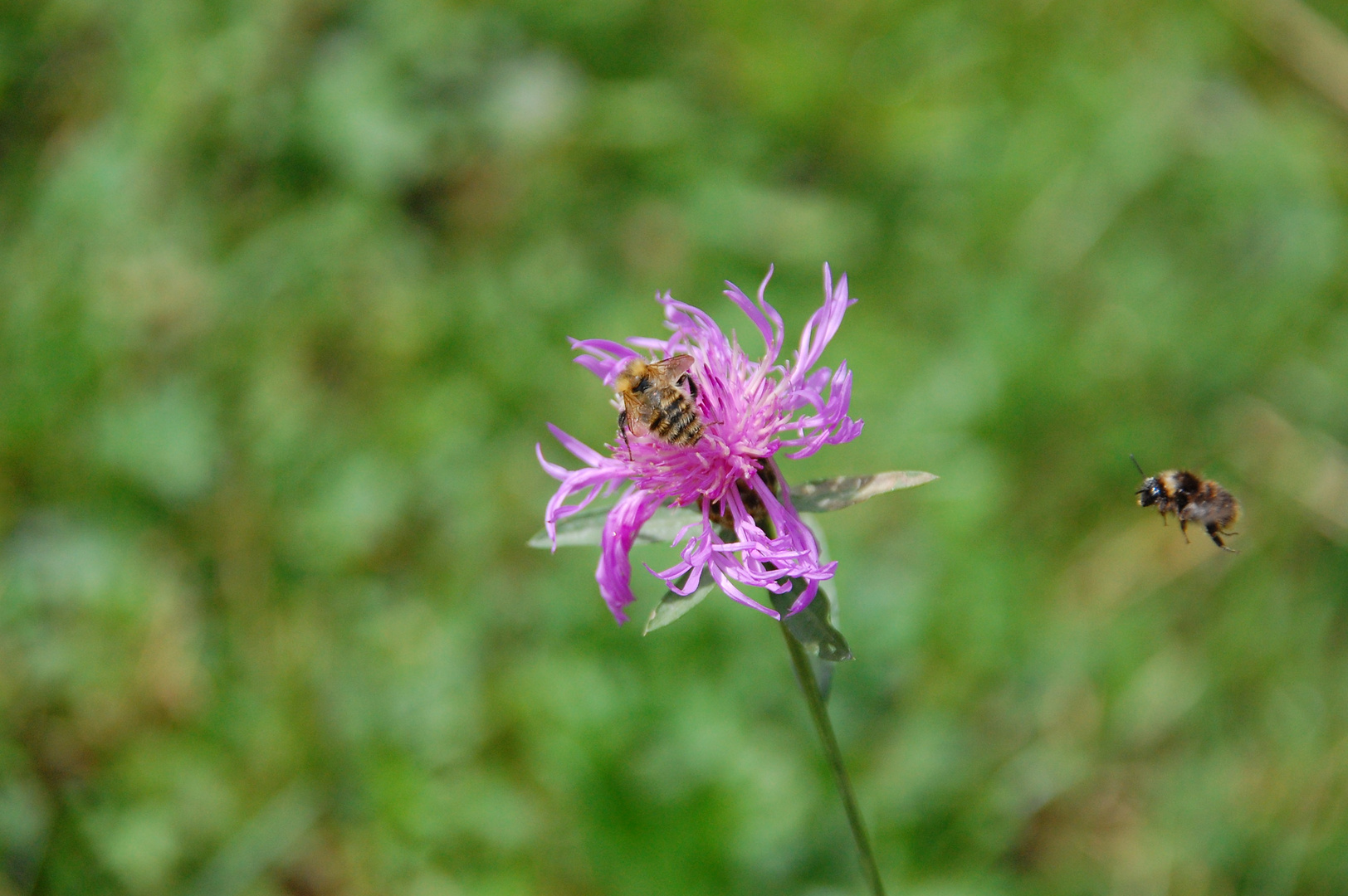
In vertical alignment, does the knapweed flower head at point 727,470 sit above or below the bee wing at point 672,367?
below

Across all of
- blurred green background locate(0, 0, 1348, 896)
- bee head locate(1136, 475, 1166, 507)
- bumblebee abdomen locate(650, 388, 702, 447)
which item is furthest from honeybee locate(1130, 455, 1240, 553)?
blurred green background locate(0, 0, 1348, 896)

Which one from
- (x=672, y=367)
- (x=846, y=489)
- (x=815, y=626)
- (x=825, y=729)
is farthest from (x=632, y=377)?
(x=825, y=729)

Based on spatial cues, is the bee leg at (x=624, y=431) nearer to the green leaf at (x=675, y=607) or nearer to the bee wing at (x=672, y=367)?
the bee wing at (x=672, y=367)

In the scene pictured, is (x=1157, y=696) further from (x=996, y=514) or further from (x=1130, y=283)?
(x=1130, y=283)

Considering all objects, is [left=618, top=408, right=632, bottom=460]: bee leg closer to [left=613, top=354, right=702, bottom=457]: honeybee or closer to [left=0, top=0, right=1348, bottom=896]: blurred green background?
[left=613, top=354, right=702, bottom=457]: honeybee

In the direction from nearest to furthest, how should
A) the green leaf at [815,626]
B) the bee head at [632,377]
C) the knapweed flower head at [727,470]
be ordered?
the green leaf at [815,626] < the knapweed flower head at [727,470] < the bee head at [632,377]

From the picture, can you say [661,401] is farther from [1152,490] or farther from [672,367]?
[1152,490]

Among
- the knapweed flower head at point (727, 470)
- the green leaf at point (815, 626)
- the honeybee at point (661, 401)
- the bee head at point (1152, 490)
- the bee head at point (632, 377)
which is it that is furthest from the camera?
the bee head at point (1152, 490)

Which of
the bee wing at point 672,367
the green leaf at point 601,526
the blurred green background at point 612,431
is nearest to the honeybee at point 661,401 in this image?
the bee wing at point 672,367
